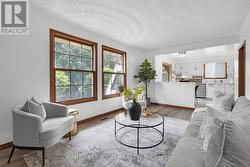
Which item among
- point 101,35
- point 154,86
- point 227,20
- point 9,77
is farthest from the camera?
point 154,86

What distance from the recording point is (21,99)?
7.30 ft

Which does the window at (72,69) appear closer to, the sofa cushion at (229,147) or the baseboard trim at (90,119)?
the baseboard trim at (90,119)

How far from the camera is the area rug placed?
5.60ft

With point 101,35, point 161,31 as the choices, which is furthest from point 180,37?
point 101,35

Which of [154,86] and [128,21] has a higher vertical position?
[128,21]

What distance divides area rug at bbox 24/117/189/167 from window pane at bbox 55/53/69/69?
1.55 metres

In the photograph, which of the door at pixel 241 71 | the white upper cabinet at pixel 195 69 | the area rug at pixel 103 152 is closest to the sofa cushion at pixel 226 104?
the area rug at pixel 103 152

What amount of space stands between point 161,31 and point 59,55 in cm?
258

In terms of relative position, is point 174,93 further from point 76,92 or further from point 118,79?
point 76,92

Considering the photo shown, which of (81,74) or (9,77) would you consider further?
(81,74)

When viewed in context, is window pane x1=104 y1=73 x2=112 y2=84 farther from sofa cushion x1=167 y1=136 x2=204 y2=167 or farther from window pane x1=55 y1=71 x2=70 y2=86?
sofa cushion x1=167 y1=136 x2=204 y2=167

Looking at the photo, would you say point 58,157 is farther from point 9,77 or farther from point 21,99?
point 9,77

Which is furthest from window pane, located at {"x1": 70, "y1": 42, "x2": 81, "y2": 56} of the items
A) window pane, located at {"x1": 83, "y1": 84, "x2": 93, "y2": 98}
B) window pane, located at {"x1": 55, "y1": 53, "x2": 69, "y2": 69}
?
window pane, located at {"x1": 83, "y1": 84, "x2": 93, "y2": 98}

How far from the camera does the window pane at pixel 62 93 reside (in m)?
2.85
